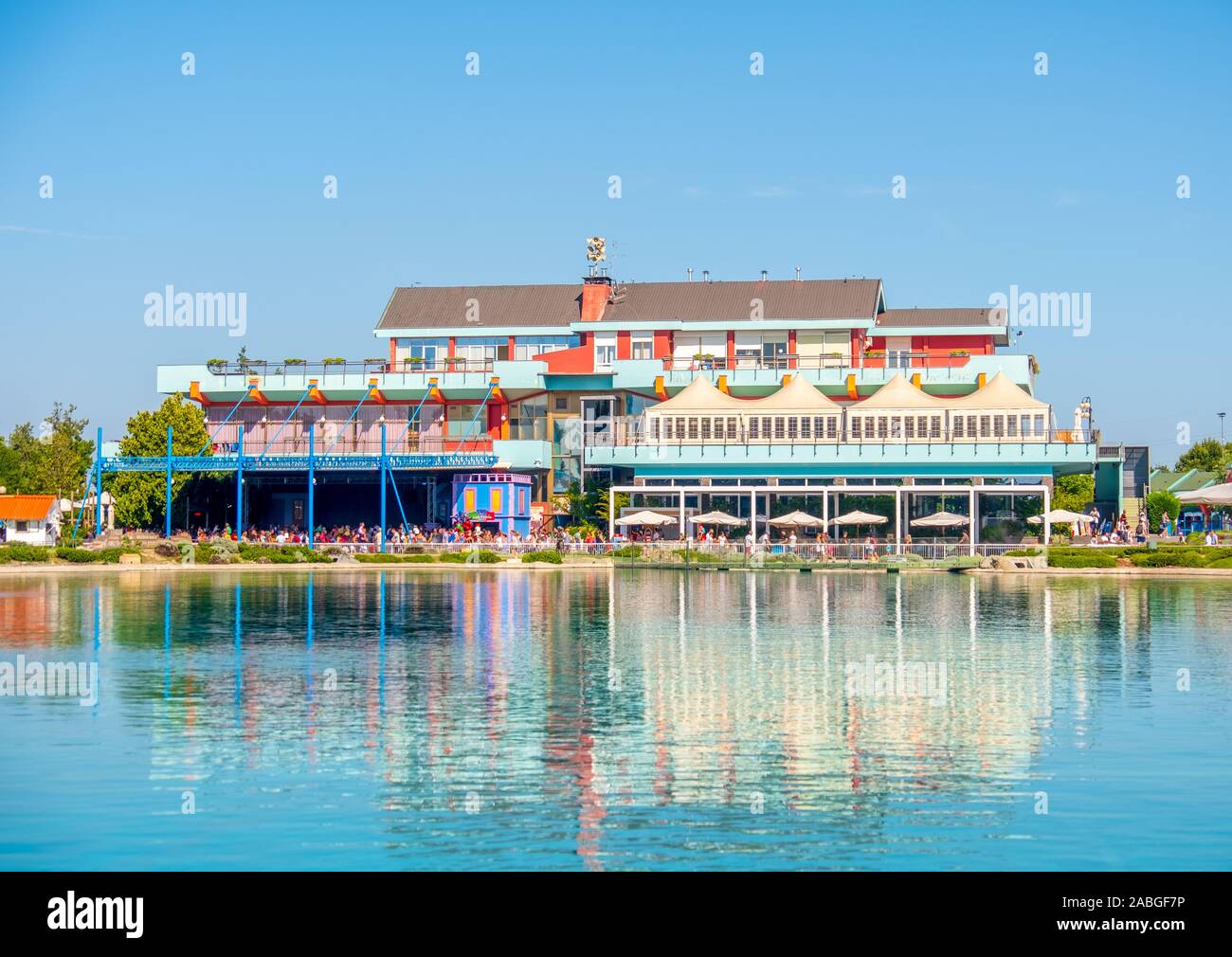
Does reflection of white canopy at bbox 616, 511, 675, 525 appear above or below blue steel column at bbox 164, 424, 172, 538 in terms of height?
below

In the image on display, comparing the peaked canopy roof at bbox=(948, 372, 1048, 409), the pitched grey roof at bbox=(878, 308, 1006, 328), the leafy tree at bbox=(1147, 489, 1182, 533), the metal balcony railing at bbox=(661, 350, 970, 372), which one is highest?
the pitched grey roof at bbox=(878, 308, 1006, 328)

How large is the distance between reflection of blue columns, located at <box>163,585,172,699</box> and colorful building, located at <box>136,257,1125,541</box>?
3015cm

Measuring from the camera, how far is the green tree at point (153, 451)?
317ft

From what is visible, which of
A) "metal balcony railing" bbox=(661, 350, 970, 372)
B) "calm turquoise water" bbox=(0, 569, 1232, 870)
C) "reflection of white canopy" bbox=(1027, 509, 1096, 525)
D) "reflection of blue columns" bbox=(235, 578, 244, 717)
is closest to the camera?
"calm turquoise water" bbox=(0, 569, 1232, 870)

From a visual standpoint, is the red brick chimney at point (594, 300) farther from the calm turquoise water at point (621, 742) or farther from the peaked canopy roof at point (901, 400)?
the calm turquoise water at point (621, 742)

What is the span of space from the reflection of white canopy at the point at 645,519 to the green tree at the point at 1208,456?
8845 cm

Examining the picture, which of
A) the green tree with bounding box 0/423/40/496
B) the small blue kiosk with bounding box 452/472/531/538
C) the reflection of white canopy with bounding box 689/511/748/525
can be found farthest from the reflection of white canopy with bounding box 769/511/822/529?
the green tree with bounding box 0/423/40/496

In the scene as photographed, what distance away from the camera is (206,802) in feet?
80.8

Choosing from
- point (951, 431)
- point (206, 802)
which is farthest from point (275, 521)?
point (206, 802)

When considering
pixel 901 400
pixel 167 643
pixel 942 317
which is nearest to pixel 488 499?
Answer: pixel 901 400

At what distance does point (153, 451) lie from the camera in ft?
322

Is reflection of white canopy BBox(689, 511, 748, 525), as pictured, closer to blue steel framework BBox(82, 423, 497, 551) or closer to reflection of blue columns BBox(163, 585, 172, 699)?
blue steel framework BBox(82, 423, 497, 551)

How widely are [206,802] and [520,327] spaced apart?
8846 cm

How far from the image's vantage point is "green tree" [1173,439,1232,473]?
160000mm
